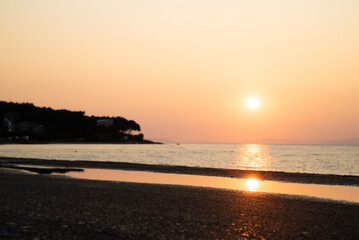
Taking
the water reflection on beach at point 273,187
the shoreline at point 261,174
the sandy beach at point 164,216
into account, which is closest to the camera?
the sandy beach at point 164,216

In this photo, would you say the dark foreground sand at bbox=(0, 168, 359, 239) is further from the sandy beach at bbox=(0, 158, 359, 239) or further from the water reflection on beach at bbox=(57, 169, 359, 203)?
the water reflection on beach at bbox=(57, 169, 359, 203)

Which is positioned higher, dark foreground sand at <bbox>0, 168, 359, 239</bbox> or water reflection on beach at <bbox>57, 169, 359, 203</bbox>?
dark foreground sand at <bbox>0, 168, 359, 239</bbox>

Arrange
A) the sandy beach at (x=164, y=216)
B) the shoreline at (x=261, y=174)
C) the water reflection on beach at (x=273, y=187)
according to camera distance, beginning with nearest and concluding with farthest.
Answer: the sandy beach at (x=164, y=216) → the water reflection on beach at (x=273, y=187) → the shoreline at (x=261, y=174)

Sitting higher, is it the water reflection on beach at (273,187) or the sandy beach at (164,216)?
the sandy beach at (164,216)

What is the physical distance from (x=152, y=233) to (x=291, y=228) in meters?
5.94

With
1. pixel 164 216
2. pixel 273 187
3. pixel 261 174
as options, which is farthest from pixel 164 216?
pixel 261 174

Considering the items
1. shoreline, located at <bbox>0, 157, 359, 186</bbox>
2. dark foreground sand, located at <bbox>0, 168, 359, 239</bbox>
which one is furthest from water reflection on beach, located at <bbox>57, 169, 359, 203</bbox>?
dark foreground sand, located at <bbox>0, 168, 359, 239</bbox>

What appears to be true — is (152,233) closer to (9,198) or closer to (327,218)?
(327,218)

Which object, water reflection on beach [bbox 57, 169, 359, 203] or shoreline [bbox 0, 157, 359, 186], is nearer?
water reflection on beach [bbox 57, 169, 359, 203]

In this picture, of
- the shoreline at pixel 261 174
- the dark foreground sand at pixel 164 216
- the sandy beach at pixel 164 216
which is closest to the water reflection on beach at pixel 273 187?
the shoreline at pixel 261 174

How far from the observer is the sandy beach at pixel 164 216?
1280cm

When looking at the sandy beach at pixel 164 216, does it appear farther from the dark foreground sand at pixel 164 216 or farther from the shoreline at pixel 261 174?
the shoreline at pixel 261 174

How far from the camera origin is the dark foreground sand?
1281 centimetres

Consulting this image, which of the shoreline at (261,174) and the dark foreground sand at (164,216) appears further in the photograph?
the shoreline at (261,174)
